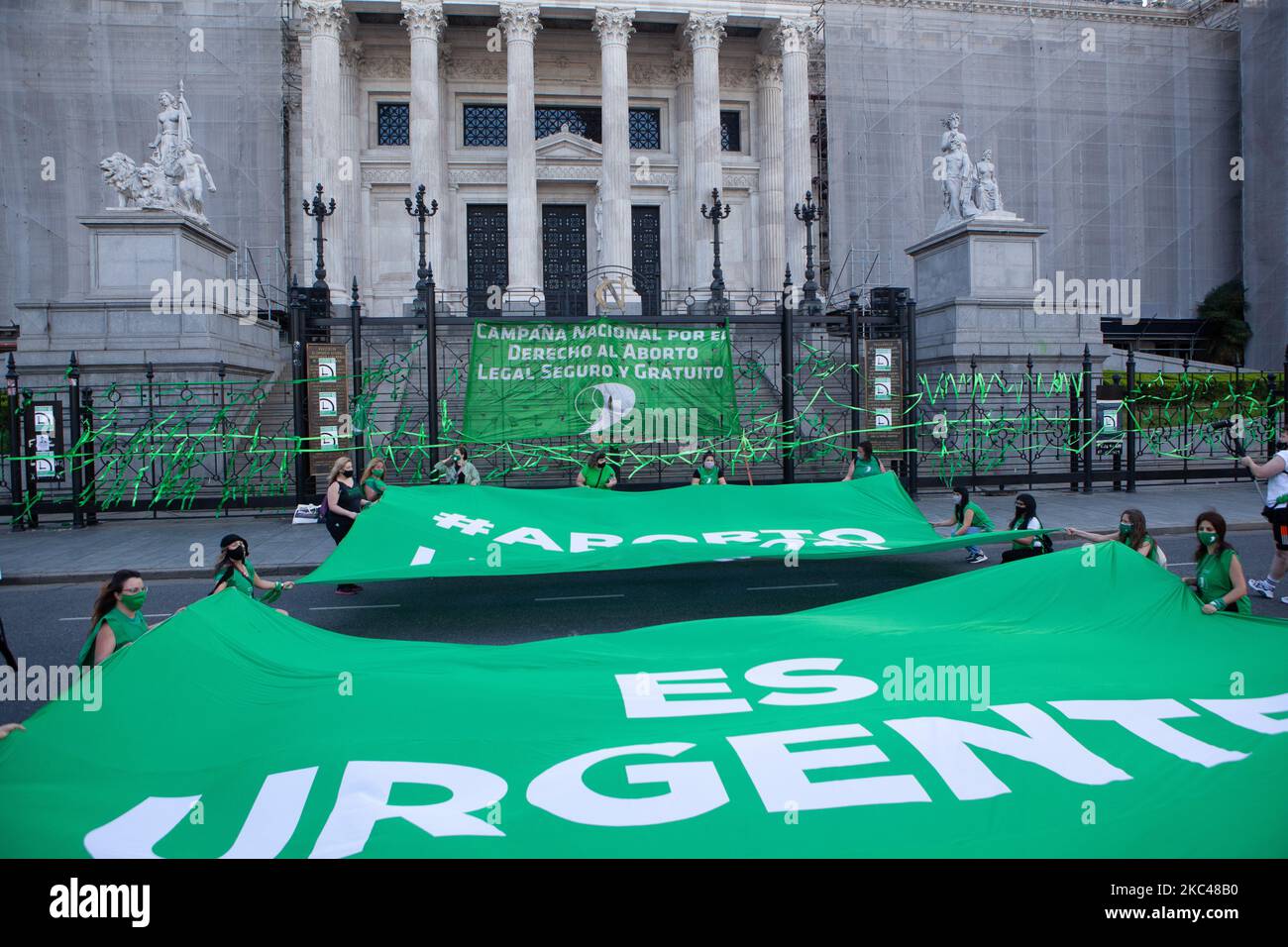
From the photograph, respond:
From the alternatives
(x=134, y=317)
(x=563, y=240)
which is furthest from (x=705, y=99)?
(x=134, y=317)

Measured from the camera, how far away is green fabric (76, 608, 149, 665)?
213 inches

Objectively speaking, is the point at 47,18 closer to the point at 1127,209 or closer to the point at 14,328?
the point at 14,328

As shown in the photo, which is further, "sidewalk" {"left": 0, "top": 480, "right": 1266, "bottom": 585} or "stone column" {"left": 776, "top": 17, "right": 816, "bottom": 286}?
"stone column" {"left": 776, "top": 17, "right": 816, "bottom": 286}

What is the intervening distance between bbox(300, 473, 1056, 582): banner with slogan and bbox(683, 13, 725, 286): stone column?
24.7m

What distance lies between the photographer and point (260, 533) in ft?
49.3

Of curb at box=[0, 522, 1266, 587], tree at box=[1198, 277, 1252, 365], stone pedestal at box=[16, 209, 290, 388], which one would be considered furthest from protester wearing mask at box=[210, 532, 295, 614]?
tree at box=[1198, 277, 1252, 365]

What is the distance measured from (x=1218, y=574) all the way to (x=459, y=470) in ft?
35.9

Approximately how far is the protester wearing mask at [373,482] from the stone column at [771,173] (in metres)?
25.4

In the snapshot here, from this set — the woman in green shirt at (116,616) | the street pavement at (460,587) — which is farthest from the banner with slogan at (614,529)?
the woman in green shirt at (116,616)

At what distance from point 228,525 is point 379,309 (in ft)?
70.9

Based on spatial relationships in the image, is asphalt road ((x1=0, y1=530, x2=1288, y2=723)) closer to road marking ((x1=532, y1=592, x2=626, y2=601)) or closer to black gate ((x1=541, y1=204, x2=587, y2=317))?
road marking ((x1=532, y1=592, x2=626, y2=601))

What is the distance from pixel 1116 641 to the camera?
5.82 m
